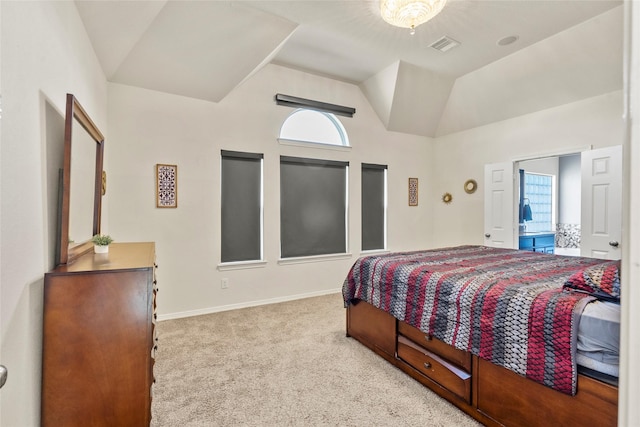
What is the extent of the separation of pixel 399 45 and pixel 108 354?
3.87m

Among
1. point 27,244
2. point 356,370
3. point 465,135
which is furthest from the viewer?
point 465,135

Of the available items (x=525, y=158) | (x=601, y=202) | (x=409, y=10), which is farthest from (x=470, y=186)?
(x=409, y=10)

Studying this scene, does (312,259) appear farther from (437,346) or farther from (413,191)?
(437,346)

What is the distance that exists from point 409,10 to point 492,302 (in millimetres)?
2246

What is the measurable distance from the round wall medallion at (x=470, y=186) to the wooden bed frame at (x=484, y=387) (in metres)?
3.28

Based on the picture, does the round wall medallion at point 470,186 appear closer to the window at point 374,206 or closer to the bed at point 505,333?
the window at point 374,206

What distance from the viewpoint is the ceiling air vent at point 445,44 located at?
351 cm

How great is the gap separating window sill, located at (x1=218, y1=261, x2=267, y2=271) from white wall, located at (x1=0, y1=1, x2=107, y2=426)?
7.95 feet

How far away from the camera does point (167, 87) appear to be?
349cm

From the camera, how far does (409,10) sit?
2.51 metres

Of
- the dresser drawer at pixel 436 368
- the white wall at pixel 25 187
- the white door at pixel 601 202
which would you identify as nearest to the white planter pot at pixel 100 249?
the white wall at pixel 25 187

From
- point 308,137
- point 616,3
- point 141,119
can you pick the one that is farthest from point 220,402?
point 616,3

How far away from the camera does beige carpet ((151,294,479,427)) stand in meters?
1.90

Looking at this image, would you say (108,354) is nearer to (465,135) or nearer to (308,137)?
(308,137)
